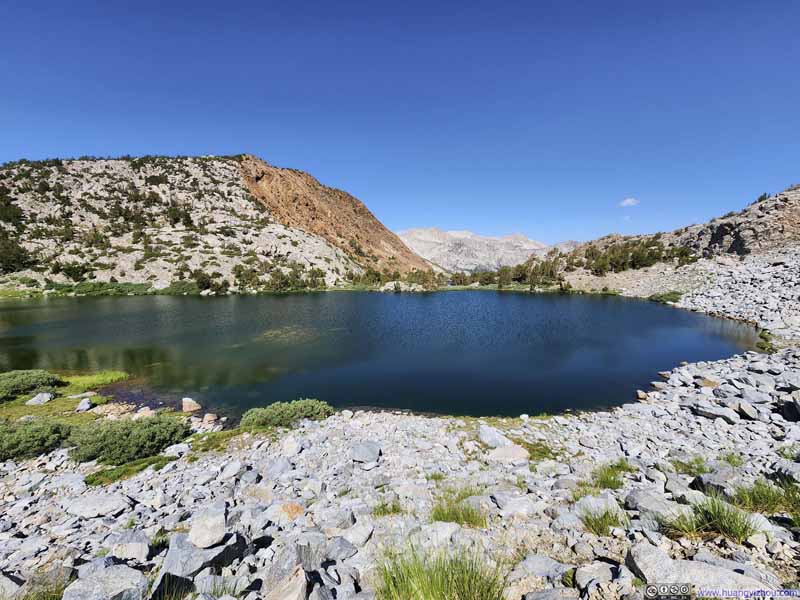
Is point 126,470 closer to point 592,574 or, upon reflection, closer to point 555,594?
point 555,594

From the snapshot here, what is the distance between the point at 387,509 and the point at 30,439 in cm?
1302

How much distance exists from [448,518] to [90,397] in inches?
823

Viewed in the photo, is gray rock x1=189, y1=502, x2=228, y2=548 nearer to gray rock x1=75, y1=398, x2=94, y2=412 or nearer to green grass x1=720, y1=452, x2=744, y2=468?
green grass x1=720, y1=452, x2=744, y2=468

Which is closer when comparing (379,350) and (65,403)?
(65,403)

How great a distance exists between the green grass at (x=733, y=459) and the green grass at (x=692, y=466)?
1.75 feet

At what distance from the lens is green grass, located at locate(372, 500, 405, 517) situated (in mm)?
7016

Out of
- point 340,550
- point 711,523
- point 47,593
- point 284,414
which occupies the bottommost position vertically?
point 284,414

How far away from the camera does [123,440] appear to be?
37.3 ft

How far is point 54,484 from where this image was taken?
9.45 meters

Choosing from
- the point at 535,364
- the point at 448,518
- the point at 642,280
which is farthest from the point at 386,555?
the point at 642,280

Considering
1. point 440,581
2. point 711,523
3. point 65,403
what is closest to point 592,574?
point 440,581

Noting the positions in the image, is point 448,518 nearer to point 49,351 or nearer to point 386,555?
point 386,555

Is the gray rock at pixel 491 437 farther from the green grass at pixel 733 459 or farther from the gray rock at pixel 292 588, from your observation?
the gray rock at pixel 292 588

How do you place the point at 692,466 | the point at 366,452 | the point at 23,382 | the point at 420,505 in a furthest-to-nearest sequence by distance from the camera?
1. the point at 23,382
2. the point at 366,452
3. the point at 692,466
4. the point at 420,505
